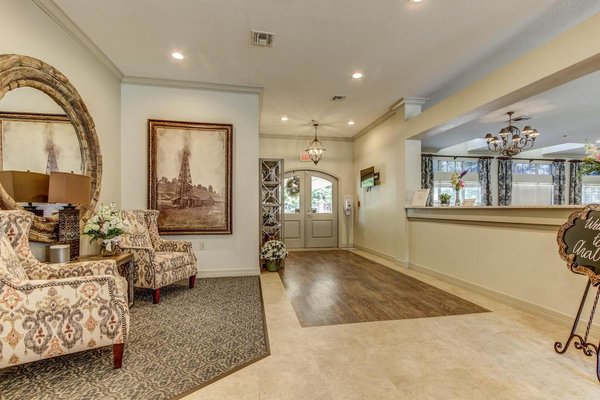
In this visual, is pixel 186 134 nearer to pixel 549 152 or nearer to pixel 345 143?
pixel 345 143

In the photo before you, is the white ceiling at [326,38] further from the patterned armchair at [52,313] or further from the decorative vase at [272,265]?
the decorative vase at [272,265]

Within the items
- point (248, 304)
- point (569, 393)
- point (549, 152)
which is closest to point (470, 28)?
point (569, 393)

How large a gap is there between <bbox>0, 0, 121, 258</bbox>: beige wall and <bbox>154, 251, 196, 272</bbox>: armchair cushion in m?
0.90

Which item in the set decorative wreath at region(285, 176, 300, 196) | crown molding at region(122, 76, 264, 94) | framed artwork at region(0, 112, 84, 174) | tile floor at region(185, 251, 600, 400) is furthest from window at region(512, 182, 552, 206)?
framed artwork at region(0, 112, 84, 174)

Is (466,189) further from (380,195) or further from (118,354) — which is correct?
(118,354)

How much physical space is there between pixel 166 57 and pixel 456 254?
4.81 metres

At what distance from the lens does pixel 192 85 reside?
14.5 feet

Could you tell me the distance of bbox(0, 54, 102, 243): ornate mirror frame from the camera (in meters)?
2.34

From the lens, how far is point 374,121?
21.0 feet

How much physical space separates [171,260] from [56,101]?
2.05 meters

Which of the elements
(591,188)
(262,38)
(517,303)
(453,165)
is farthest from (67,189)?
(591,188)

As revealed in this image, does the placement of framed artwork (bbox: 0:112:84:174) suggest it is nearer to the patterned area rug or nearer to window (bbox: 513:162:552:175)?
the patterned area rug

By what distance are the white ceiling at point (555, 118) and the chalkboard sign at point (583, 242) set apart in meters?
3.00

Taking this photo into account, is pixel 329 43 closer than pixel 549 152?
Yes
